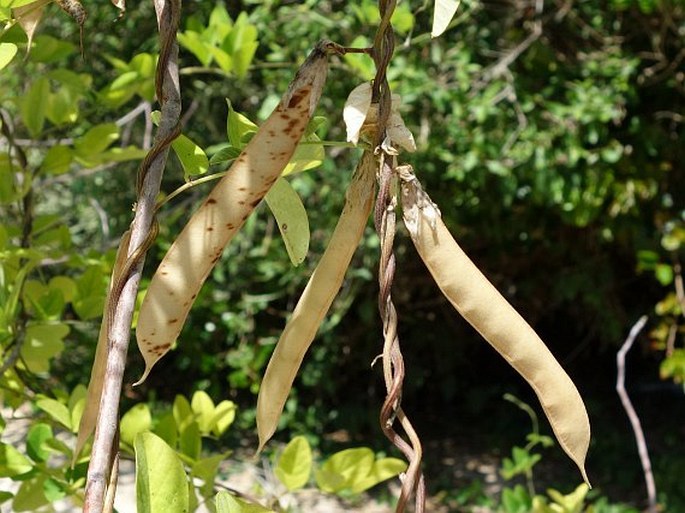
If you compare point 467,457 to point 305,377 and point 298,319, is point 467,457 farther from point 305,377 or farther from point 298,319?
point 298,319

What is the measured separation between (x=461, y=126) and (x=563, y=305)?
160 centimetres

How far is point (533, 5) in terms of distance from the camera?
2889 mm

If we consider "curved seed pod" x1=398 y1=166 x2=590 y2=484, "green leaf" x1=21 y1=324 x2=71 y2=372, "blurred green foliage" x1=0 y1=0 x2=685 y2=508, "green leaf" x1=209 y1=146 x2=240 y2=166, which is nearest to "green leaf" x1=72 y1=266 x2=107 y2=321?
"green leaf" x1=21 y1=324 x2=71 y2=372

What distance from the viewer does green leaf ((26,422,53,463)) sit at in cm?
80

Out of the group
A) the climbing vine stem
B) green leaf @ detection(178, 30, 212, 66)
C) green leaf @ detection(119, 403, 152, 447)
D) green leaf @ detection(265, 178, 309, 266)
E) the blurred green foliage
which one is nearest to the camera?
the climbing vine stem

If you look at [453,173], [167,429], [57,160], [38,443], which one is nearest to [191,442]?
[167,429]

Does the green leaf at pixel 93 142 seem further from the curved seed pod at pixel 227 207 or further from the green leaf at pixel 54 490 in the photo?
the curved seed pod at pixel 227 207

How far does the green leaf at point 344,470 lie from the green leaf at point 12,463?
0.78ft

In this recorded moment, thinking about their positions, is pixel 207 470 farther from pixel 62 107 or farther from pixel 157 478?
pixel 62 107

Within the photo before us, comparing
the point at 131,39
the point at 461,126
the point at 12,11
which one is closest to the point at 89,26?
the point at 131,39

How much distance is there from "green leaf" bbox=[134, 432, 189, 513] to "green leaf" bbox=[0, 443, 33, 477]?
0.34m

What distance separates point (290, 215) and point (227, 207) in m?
0.10

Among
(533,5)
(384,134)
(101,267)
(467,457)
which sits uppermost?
(533,5)

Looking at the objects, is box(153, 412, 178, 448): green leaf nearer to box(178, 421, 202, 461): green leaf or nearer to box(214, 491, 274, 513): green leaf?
box(178, 421, 202, 461): green leaf
